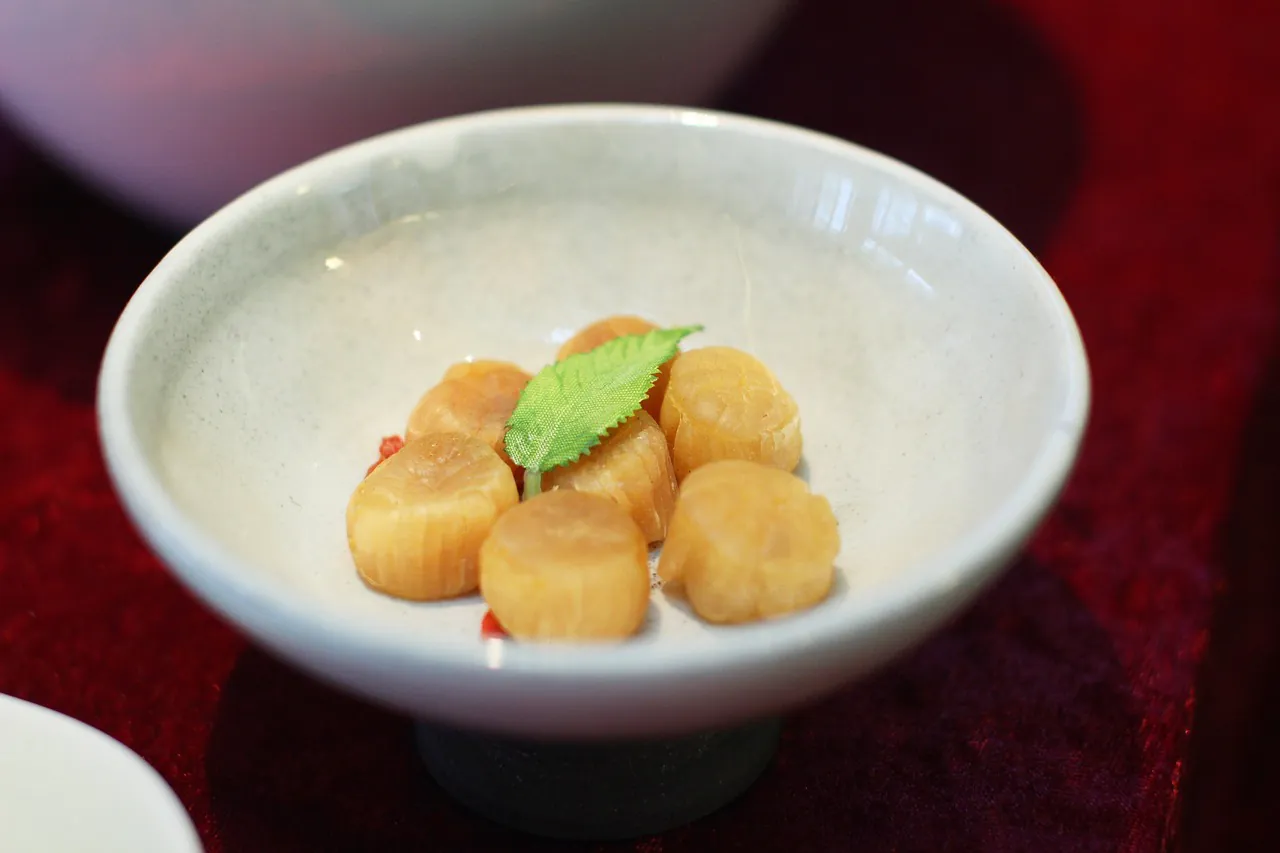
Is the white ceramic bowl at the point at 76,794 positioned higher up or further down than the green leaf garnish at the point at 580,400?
further down

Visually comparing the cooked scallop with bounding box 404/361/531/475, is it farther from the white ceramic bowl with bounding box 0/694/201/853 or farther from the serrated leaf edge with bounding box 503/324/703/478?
the white ceramic bowl with bounding box 0/694/201/853

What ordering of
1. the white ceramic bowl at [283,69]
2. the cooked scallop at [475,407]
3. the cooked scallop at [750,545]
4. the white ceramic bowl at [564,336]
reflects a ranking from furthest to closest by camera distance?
the white ceramic bowl at [283,69] < the cooked scallop at [475,407] < the cooked scallop at [750,545] < the white ceramic bowl at [564,336]

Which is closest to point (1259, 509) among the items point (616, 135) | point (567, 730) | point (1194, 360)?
point (1194, 360)

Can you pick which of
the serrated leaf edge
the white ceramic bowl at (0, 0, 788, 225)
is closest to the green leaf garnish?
the serrated leaf edge

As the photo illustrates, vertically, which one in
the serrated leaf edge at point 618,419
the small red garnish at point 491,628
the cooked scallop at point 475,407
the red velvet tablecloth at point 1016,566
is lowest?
the red velvet tablecloth at point 1016,566

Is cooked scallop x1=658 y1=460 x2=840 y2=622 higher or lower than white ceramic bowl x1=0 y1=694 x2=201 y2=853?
higher

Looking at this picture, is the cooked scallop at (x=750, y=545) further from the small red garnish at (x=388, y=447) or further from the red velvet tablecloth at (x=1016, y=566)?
the small red garnish at (x=388, y=447)

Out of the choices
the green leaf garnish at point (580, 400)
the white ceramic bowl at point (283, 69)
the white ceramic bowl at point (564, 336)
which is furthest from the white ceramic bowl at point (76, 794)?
the white ceramic bowl at point (283, 69)
